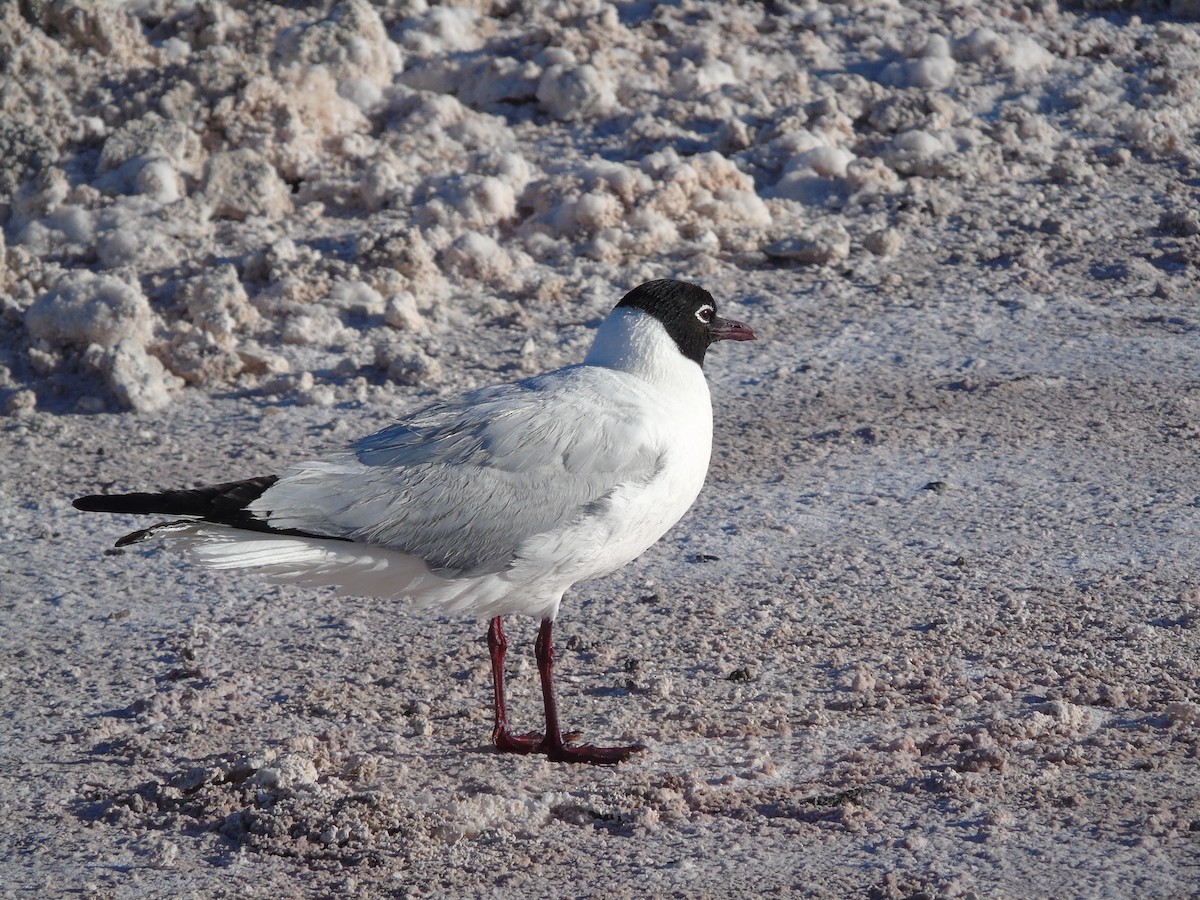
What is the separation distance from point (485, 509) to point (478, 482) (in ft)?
0.32

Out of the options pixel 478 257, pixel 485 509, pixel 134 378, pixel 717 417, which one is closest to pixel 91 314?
pixel 134 378

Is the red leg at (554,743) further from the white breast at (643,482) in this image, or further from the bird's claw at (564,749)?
the white breast at (643,482)

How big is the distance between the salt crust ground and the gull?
52cm

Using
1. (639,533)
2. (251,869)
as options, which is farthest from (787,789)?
(251,869)

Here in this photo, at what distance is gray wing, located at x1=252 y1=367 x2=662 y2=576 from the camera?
464cm

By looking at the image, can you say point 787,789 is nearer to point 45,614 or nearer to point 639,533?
point 639,533

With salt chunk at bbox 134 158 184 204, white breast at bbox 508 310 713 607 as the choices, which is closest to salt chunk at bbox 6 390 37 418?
salt chunk at bbox 134 158 184 204

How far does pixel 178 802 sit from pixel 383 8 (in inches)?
295

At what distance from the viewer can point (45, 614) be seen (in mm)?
5730

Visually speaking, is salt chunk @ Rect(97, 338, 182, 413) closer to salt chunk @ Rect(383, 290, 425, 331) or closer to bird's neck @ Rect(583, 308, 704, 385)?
salt chunk @ Rect(383, 290, 425, 331)

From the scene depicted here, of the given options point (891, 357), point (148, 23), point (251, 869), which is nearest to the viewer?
point (251, 869)

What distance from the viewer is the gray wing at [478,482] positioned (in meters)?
4.64

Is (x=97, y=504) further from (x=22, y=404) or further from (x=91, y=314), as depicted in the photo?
(x=91, y=314)

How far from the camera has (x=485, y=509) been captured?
4688mm
